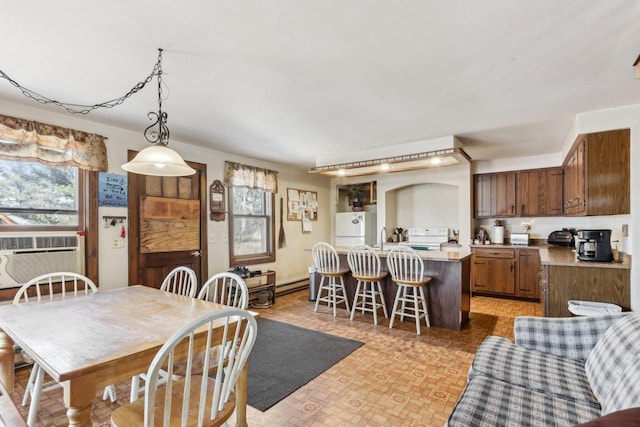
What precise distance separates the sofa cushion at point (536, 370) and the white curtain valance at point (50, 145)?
3.82 m

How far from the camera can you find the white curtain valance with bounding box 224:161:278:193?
473 cm

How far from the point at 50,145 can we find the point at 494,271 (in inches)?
239

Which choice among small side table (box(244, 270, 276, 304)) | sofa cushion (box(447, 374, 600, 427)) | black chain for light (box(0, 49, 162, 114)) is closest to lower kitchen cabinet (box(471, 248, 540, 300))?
small side table (box(244, 270, 276, 304))

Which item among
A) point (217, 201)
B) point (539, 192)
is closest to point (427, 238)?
point (539, 192)

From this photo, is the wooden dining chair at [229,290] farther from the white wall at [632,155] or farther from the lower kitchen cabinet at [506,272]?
the lower kitchen cabinet at [506,272]

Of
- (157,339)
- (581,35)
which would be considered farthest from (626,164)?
(157,339)

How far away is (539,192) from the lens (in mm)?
5160

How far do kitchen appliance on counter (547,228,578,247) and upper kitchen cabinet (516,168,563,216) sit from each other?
0.29 metres

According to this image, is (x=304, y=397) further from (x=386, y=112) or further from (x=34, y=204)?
(x=34, y=204)

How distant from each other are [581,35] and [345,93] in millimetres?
1544

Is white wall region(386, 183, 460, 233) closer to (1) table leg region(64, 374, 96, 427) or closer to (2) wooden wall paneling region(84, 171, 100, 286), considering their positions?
(2) wooden wall paneling region(84, 171, 100, 286)

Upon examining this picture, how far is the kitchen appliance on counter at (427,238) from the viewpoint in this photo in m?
5.68

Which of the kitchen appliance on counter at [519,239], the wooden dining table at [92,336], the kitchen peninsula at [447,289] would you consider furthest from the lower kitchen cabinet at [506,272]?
the wooden dining table at [92,336]

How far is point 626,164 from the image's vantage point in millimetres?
2906
